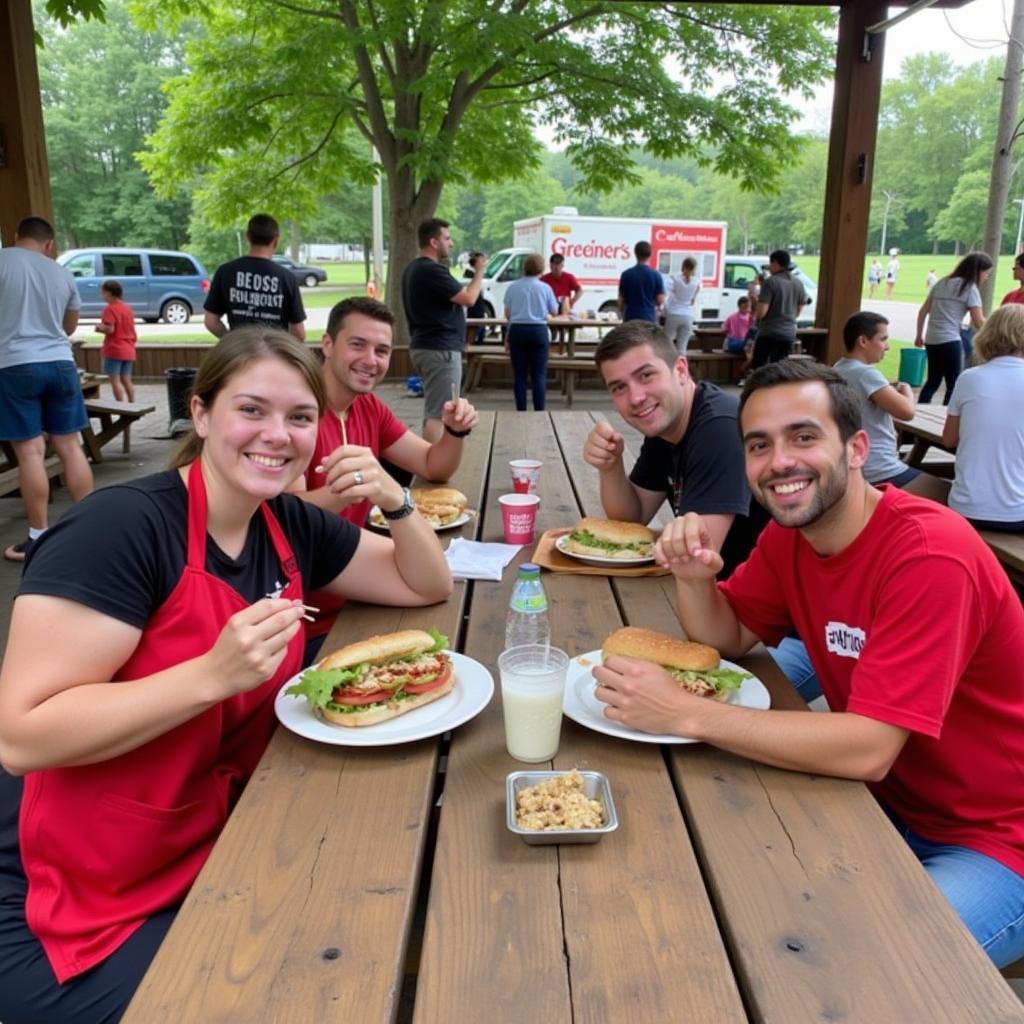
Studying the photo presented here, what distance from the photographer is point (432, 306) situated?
7.66 m

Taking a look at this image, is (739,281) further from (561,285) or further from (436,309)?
(436,309)

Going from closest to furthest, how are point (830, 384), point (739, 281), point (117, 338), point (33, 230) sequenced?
point (830, 384), point (33, 230), point (117, 338), point (739, 281)

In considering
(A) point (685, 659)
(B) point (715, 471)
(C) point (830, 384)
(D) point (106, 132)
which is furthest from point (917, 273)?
(A) point (685, 659)

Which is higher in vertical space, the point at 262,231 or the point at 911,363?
the point at 262,231

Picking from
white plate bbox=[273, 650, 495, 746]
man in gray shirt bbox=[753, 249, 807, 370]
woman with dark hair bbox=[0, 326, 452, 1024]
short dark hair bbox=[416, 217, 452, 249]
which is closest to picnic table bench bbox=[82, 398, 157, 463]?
short dark hair bbox=[416, 217, 452, 249]

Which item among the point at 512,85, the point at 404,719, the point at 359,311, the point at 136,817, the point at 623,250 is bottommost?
the point at 136,817

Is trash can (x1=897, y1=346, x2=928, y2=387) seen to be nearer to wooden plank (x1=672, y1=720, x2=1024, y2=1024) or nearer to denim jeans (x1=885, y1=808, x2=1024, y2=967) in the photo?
denim jeans (x1=885, y1=808, x2=1024, y2=967)

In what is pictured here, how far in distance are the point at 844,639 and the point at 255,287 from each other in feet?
19.8

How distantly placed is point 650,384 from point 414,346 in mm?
5394

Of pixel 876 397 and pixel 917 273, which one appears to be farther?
pixel 917 273

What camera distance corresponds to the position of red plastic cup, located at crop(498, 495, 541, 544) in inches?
113

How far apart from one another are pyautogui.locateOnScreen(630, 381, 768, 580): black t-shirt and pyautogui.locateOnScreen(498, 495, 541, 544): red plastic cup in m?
0.50

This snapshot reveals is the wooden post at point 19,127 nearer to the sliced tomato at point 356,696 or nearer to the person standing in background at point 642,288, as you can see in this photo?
the sliced tomato at point 356,696

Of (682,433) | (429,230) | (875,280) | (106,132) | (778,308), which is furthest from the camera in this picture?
(875,280)
